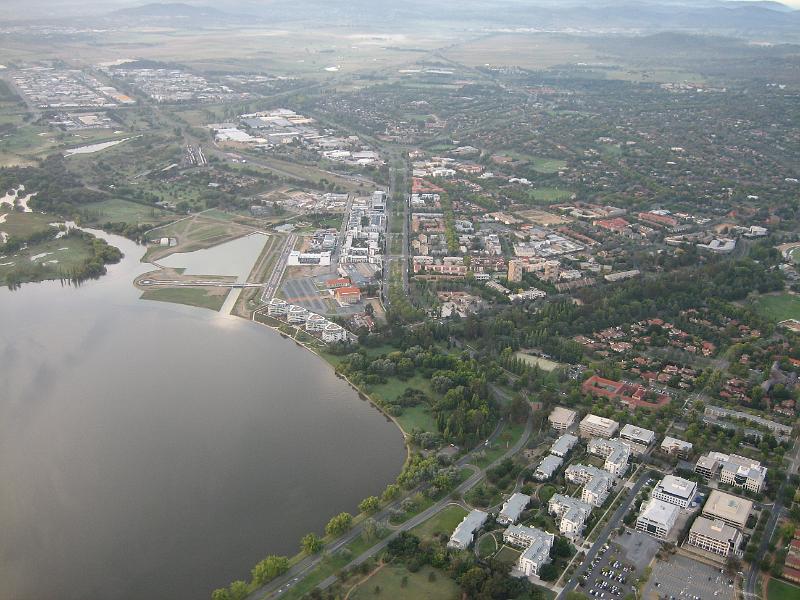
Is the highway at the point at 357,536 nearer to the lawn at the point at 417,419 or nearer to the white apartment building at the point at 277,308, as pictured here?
the lawn at the point at 417,419

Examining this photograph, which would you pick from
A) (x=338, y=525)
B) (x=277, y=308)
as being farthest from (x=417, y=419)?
(x=277, y=308)

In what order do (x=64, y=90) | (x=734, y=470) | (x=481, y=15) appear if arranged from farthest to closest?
(x=481, y=15) → (x=64, y=90) → (x=734, y=470)

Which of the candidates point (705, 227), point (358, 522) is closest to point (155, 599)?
point (358, 522)

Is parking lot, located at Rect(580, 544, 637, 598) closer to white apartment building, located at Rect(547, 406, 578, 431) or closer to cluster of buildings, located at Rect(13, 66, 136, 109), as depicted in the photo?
white apartment building, located at Rect(547, 406, 578, 431)

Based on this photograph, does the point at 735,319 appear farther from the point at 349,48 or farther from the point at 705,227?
the point at 349,48

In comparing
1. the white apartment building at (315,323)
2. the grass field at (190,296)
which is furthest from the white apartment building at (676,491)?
the grass field at (190,296)

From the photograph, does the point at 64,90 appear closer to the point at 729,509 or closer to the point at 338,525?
the point at 338,525

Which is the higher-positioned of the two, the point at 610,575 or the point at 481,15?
the point at 481,15
